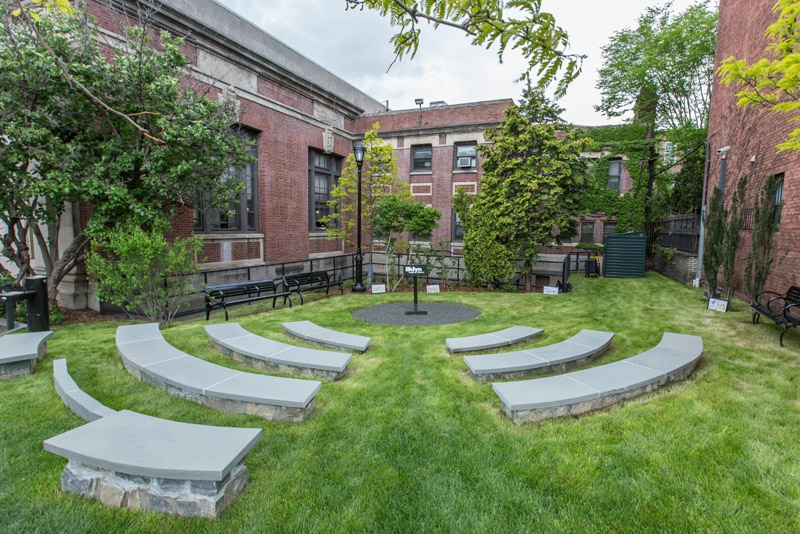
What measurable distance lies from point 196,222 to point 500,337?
1007 cm

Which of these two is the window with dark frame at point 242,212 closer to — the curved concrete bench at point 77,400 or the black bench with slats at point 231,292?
the black bench with slats at point 231,292

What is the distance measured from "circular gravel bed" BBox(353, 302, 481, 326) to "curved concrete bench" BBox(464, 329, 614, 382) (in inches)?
107

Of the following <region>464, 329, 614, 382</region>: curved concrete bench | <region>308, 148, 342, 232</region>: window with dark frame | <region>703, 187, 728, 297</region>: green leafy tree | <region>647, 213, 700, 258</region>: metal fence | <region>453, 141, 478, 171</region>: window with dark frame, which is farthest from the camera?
<region>453, 141, 478, 171</region>: window with dark frame

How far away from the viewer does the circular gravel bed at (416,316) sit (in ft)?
25.5

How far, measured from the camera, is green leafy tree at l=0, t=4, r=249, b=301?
686cm

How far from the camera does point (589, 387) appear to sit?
3.81 m

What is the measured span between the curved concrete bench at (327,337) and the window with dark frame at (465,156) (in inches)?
583

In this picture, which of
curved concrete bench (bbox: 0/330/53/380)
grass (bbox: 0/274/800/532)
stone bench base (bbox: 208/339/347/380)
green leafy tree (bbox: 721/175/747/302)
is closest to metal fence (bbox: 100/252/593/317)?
curved concrete bench (bbox: 0/330/53/380)

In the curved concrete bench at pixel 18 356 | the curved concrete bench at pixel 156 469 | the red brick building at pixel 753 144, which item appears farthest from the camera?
the red brick building at pixel 753 144

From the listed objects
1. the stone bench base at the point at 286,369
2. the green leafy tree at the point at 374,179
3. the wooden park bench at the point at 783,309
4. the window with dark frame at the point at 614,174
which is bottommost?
the stone bench base at the point at 286,369

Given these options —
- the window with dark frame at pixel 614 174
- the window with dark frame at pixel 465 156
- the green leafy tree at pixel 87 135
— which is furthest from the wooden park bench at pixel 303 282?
the window with dark frame at pixel 614 174

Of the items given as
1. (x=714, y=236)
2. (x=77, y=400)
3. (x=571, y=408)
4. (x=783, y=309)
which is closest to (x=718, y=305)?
(x=714, y=236)

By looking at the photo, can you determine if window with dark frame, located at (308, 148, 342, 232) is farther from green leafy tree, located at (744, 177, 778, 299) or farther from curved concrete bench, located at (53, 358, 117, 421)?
green leafy tree, located at (744, 177, 778, 299)

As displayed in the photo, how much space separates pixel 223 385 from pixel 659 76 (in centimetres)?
3076
